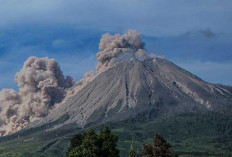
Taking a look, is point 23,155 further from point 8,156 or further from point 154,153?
point 154,153

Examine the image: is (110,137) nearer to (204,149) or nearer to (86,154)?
(86,154)

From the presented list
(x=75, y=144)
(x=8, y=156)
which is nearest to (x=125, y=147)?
(x=8, y=156)

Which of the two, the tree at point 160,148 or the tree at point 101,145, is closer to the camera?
the tree at point 160,148

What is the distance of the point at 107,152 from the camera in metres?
54.8

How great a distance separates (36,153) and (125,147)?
138 feet

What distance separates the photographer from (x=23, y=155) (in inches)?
7687

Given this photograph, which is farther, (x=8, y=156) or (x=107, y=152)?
(x=8, y=156)

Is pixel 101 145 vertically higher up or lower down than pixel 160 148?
higher up

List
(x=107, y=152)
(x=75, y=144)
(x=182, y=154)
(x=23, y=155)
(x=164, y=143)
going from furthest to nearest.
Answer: (x=23, y=155), (x=182, y=154), (x=75, y=144), (x=107, y=152), (x=164, y=143)

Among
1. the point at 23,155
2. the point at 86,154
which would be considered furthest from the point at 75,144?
the point at 23,155

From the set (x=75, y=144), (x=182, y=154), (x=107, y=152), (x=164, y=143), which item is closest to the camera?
(x=164, y=143)

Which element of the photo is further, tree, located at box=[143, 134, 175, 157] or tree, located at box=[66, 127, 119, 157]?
tree, located at box=[66, 127, 119, 157]

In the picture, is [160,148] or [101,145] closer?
[160,148]

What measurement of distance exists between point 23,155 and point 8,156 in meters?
7.34
